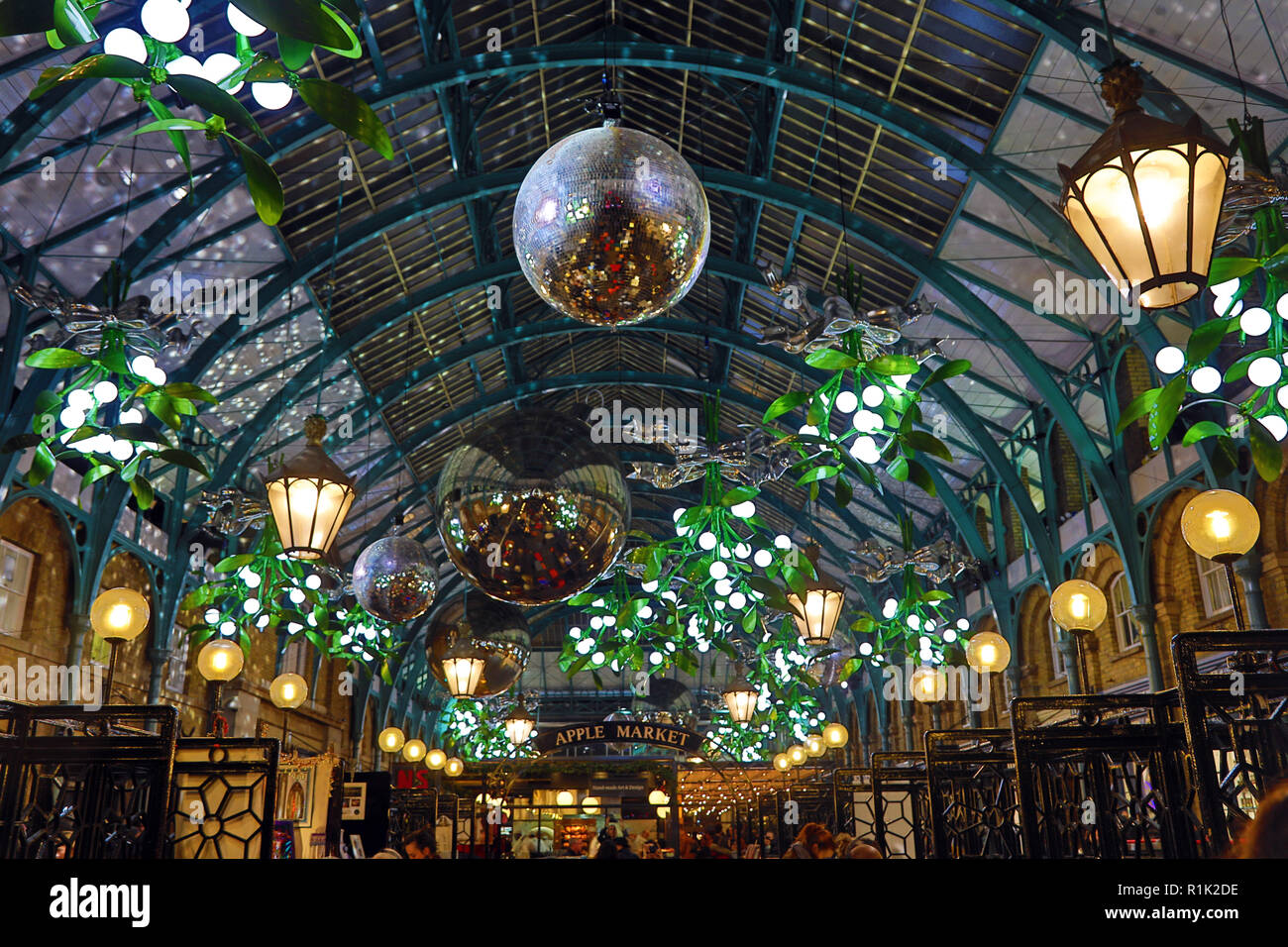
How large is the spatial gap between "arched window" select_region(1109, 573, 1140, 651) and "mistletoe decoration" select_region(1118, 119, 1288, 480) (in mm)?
10407

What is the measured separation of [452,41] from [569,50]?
179 centimetres

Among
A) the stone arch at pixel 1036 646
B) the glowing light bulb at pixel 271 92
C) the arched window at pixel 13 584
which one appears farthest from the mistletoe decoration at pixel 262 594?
the stone arch at pixel 1036 646

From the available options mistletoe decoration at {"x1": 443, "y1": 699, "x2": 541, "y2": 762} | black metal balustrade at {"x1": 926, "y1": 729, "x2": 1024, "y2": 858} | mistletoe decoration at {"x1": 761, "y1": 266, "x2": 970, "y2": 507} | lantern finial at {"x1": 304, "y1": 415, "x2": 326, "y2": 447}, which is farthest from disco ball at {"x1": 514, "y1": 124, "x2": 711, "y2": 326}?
mistletoe decoration at {"x1": 443, "y1": 699, "x2": 541, "y2": 762}

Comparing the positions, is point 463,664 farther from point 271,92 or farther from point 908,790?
point 271,92

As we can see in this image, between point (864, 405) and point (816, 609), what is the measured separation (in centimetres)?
244

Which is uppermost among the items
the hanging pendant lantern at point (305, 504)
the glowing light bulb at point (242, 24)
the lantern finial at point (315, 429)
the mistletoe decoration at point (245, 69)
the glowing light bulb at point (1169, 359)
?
the lantern finial at point (315, 429)

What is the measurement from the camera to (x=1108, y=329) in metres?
12.1

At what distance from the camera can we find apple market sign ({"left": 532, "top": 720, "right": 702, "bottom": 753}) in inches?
508

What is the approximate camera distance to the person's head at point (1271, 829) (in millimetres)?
1476

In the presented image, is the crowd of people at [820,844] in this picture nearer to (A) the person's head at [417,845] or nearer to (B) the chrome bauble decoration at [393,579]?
(A) the person's head at [417,845]

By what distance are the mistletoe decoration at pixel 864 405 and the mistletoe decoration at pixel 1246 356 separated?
92cm

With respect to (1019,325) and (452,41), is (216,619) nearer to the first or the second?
(452,41)

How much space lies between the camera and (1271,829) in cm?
149
